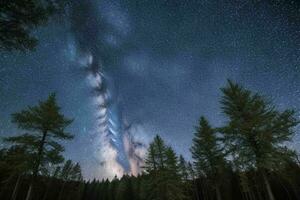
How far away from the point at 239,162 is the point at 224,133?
8.32 feet

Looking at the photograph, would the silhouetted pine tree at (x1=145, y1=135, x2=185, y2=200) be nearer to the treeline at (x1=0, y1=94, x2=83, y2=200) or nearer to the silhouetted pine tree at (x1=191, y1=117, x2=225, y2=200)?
the silhouetted pine tree at (x1=191, y1=117, x2=225, y2=200)

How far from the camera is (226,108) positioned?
1756 cm

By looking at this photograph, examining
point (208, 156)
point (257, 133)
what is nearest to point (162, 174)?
point (208, 156)

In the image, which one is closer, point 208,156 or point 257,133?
point 257,133

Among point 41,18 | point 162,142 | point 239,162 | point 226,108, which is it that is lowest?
point 239,162

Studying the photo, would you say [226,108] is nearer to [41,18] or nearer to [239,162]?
[239,162]

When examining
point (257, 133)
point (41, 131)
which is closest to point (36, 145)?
point (41, 131)

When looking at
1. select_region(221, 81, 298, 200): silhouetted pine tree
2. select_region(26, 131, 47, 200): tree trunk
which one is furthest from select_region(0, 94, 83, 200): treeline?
select_region(221, 81, 298, 200): silhouetted pine tree

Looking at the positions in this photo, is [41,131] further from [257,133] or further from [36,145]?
[257,133]

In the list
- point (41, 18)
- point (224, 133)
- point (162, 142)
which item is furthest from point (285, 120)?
point (162, 142)

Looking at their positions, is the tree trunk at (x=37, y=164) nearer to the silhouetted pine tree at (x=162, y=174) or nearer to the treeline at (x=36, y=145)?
the treeline at (x=36, y=145)

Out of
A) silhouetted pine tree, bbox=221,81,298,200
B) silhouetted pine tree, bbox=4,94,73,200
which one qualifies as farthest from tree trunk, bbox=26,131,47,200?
silhouetted pine tree, bbox=221,81,298,200

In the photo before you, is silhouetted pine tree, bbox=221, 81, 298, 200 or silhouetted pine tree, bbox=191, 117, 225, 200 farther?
silhouetted pine tree, bbox=191, 117, 225, 200

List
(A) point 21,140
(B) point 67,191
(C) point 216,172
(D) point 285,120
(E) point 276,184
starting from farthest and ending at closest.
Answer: (B) point 67,191 → (E) point 276,184 → (C) point 216,172 → (A) point 21,140 → (D) point 285,120
